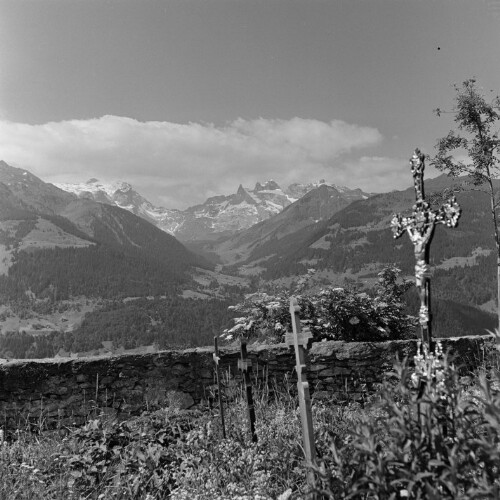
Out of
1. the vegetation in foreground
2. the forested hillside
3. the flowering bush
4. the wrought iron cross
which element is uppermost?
the wrought iron cross

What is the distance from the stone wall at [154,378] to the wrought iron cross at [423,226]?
196 inches

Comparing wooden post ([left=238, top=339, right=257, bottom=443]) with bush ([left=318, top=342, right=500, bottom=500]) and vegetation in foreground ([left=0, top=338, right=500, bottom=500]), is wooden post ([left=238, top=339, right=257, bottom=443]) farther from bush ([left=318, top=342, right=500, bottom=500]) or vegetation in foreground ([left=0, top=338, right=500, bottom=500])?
bush ([left=318, top=342, right=500, bottom=500])

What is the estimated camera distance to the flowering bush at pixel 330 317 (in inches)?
463

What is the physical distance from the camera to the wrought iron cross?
4.14 metres

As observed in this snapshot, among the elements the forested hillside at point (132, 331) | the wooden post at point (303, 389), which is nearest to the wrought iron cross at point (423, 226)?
the wooden post at point (303, 389)

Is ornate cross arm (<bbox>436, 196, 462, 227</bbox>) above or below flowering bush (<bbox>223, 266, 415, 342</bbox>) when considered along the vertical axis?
above

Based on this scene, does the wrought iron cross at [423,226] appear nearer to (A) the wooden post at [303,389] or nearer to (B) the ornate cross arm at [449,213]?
(B) the ornate cross arm at [449,213]

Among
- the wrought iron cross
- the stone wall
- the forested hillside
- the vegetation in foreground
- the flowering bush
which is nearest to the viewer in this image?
the vegetation in foreground

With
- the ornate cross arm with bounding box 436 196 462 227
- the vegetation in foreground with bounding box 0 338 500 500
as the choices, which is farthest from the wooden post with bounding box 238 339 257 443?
the ornate cross arm with bounding box 436 196 462 227

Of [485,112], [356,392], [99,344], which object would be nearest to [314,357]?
[356,392]

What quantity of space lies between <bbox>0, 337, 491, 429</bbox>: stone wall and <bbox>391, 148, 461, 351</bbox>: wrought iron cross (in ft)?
16.3

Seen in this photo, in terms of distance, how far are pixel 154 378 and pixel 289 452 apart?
15.1 ft

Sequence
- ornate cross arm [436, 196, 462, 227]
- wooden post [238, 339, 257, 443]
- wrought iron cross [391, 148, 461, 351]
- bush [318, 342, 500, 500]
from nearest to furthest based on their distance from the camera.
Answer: bush [318, 342, 500, 500] < wrought iron cross [391, 148, 461, 351] < ornate cross arm [436, 196, 462, 227] < wooden post [238, 339, 257, 443]

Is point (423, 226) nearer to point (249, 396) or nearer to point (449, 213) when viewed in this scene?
point (449, 213)
